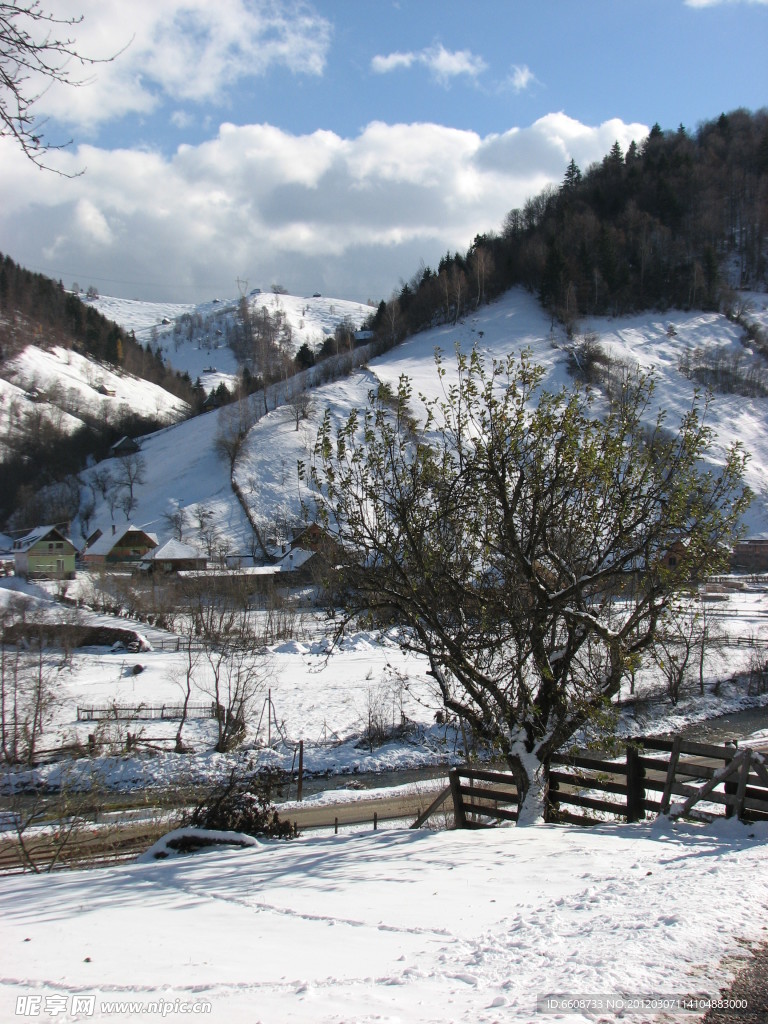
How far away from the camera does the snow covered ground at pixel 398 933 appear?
149 inches

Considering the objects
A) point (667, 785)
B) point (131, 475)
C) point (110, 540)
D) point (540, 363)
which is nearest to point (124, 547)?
point (110, 540)

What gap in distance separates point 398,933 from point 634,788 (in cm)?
602

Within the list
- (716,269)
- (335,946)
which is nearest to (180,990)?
(335,946)

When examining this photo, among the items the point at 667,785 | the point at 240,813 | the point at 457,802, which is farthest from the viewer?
the point at 457,802

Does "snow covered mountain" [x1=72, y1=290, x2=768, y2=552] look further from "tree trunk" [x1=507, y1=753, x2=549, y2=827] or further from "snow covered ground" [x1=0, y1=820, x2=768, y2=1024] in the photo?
"snow covered ground" [x1=0, y1=820, x2=768, y2=1024]

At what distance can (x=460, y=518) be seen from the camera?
436 inches

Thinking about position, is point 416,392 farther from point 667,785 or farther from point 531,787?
point 667,785

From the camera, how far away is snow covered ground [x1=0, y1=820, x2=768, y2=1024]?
12.4 feet

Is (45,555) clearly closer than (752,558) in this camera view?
No

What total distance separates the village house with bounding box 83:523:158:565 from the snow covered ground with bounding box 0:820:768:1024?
6801 centimetres

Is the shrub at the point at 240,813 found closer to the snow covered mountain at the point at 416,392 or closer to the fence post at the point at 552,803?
the fence post at the point at 552,803

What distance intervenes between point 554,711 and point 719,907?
223 inches

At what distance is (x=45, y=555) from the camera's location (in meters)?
66.9

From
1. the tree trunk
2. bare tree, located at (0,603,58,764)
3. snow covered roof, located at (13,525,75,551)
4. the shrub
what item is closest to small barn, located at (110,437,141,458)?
snow covered roof, located at (13,525,75,551)
